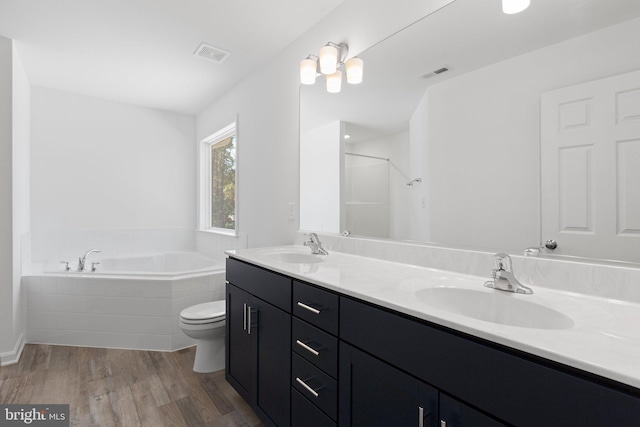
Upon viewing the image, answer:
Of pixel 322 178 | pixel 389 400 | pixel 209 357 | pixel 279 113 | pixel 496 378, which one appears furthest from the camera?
pixel 279 113

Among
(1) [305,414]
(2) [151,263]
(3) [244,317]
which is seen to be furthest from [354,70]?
(2) [151,263]

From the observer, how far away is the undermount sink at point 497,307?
876 mm

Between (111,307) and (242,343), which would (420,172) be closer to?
(242,343)

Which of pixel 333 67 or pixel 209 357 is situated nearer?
pixel 333 67

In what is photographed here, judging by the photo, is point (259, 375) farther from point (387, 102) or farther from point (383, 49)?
point (383, 49)

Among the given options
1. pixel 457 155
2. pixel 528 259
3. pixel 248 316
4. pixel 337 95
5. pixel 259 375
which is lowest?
pixel 259 375

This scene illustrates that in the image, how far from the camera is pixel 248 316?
1662 millimetres

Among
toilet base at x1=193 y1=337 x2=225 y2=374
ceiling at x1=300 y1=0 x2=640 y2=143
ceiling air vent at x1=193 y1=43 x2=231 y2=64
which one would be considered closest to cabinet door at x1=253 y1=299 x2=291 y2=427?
toilet base at x1=193 y1=337 x2=225 y2=374

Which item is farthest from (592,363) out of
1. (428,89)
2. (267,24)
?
(267,24)

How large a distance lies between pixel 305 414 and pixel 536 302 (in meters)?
0.93

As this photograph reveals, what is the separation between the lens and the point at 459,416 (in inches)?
28.3

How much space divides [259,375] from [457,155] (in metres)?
1.40

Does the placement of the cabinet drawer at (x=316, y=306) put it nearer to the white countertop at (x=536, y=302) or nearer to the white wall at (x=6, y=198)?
the white countertop at (x=536, y=302)

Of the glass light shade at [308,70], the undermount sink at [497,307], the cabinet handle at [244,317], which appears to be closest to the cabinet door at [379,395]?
the undermount sink at [497,307]
